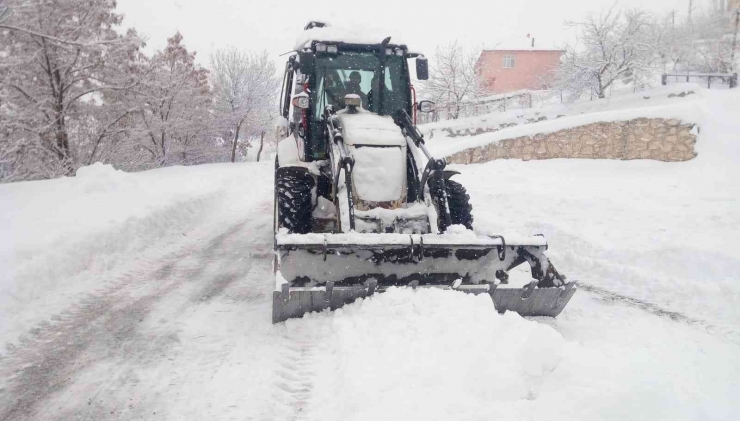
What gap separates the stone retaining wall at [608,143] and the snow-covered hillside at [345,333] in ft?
17.3

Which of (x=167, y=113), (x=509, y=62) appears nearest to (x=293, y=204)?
(x=167, y=113)

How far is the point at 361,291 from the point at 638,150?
1258cm

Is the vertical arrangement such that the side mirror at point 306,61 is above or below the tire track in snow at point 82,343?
above

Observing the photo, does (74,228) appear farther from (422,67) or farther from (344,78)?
(422,67)

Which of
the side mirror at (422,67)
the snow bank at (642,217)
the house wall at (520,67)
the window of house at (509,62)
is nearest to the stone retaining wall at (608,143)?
the snow bank at (642,217)

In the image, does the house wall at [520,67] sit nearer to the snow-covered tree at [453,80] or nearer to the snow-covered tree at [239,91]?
the snow-covered tree at [453,80]

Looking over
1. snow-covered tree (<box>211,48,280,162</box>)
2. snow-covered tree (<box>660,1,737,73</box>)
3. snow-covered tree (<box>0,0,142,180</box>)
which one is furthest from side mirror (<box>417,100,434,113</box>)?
snow-covered tree (<box>660,1,737,73</box>)

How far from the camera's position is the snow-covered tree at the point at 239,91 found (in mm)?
34094

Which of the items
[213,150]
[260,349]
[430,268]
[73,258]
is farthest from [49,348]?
[213,150]

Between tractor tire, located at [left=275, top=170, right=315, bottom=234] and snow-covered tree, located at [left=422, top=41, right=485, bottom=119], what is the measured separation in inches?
1105

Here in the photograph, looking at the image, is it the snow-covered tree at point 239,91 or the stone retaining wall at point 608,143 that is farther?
the snow-covered tree at point 239,91

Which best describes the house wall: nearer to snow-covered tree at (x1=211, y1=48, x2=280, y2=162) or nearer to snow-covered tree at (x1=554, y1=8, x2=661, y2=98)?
snow-covered tree at (x1=554, y1=8, x2=661, y2=98)

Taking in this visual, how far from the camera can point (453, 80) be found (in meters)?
34.3

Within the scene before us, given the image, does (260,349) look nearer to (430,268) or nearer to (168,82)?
(430,268)
